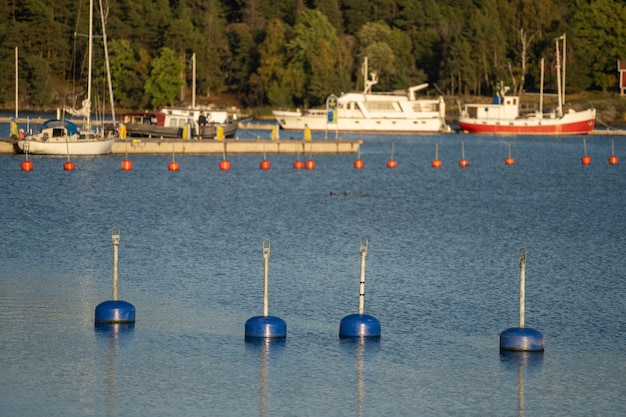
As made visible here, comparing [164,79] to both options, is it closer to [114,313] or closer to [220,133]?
[220,133]

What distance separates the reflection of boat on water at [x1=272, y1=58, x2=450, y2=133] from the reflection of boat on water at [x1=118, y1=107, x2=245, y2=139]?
38573 mm

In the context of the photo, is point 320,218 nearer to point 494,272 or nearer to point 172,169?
point 494,272

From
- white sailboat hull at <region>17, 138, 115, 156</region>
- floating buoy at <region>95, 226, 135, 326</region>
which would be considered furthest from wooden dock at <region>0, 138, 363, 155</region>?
floating buoy at <region>95, 226, 135, 326</region>

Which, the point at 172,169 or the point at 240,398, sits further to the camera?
the point at 172,169

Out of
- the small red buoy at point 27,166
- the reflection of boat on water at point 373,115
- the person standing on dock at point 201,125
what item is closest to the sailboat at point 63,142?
the small red buoy at point 27,166

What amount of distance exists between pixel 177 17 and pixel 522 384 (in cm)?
15394

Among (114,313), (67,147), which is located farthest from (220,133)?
(114,313)

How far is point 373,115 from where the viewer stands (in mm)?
142375

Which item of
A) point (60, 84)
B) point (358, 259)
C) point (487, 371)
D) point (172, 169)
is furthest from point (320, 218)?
point (60, 84)

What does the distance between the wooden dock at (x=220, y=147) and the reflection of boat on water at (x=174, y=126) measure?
153 centimetres

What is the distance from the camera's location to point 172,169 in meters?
78.9

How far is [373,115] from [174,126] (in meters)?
48.2

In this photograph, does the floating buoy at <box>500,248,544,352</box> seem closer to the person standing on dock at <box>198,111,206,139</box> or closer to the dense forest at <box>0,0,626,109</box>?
the person standing on dock at <box>198,111,206,139</box>

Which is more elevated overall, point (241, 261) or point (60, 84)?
point (60, 84)
